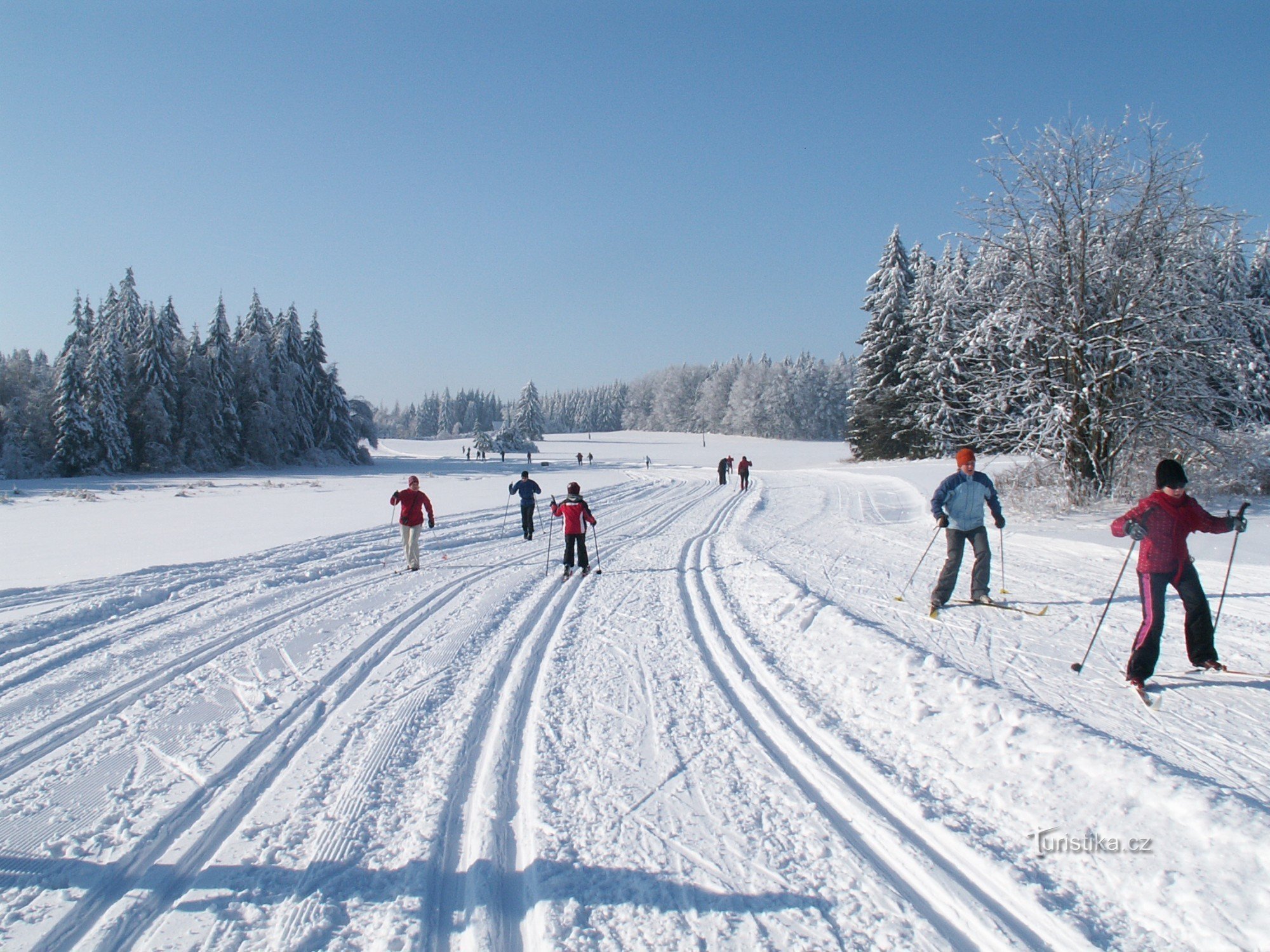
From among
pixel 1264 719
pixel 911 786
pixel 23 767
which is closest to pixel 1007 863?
pixel 911 786

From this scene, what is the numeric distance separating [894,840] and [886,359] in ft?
146

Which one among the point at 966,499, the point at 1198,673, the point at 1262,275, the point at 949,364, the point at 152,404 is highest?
the point at 1262,275

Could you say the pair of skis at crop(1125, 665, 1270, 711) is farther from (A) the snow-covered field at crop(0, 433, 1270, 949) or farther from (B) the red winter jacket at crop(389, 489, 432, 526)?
(B) the red winter jacket at crop(389, 489, 432, 526)

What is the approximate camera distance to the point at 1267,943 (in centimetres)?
247

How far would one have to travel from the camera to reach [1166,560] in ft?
15.9

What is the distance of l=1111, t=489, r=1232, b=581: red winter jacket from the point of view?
16.0 feet

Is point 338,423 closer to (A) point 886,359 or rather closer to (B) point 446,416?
(A) point 886,359

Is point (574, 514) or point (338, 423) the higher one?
point (338, 423)

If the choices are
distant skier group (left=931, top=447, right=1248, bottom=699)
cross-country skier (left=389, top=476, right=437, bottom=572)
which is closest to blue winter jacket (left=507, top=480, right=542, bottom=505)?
cross-country skier (left=389, top=476, right=437, bottom=572)

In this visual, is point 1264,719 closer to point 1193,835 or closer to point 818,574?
point 1193,835

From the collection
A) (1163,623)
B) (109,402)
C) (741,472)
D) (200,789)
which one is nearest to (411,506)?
(200,789)

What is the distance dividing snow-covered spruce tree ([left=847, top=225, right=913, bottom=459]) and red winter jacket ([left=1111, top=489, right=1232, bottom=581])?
130 feet

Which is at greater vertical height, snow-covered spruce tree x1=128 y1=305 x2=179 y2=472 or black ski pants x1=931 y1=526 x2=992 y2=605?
snow-covered spruce tree x1=128 y1=305 x2=179 y2=472

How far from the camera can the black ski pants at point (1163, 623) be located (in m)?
4.78
